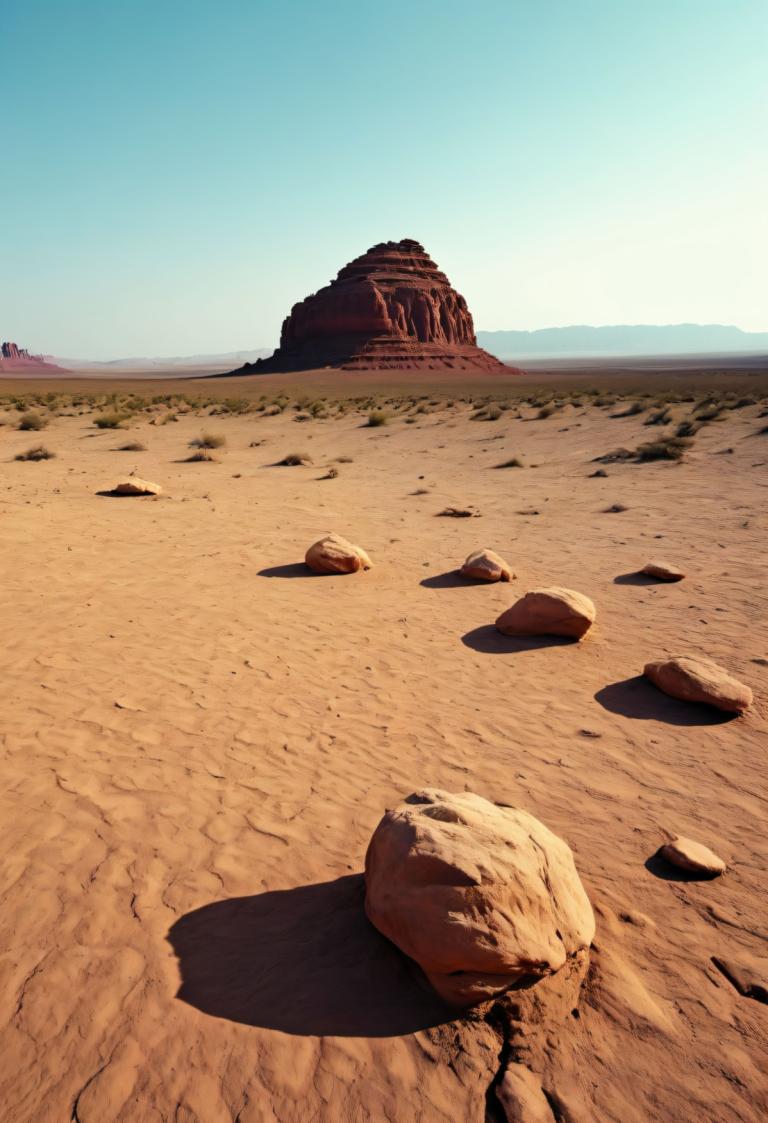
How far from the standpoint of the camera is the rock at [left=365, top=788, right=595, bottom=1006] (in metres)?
2.88

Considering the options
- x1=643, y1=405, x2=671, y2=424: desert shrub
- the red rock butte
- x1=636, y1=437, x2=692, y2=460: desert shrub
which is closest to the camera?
x1=636, y1=437, x2=692, y2=460: desert shrub

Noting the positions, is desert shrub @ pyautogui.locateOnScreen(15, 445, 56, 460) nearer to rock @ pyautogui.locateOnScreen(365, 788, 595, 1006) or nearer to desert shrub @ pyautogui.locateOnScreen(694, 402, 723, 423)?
rock @ pyautogui.locateOnScreen(365, 788, 595, 1006)

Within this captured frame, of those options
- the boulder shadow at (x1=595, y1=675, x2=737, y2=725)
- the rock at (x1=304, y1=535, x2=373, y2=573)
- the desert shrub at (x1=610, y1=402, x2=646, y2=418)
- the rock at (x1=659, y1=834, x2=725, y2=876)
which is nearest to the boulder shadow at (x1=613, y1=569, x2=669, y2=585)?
the boulder shadow at (x1=595, y1=675, x2=737, y2=725)

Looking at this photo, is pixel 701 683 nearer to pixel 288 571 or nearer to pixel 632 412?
pixel 288 571

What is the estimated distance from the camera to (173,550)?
403 inches

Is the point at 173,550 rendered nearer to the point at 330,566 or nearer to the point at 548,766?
the point at 330,566

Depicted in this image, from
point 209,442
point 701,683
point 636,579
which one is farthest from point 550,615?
point 209,442

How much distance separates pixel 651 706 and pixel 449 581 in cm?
378

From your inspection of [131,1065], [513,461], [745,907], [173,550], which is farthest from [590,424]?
[131,1065]

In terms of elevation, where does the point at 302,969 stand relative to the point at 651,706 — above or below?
above

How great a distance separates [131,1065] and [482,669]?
14.8 ft

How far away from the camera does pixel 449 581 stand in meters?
9.16

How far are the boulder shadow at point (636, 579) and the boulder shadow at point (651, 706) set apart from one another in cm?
298

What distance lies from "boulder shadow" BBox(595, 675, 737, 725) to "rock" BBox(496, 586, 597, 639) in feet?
3.32
